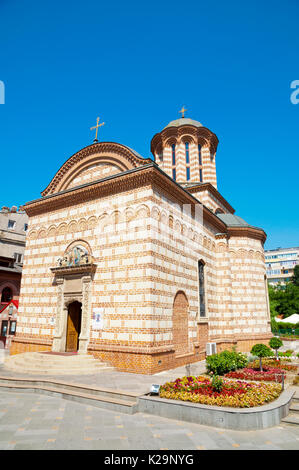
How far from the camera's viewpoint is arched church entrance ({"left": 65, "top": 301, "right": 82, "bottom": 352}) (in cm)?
1441

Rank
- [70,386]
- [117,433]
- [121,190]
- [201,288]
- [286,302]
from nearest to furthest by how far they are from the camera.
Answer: [117,433]
[70,386]
[121,190]
[201,288]
[286,302]

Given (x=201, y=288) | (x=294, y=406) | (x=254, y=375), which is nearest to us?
(x=294, y=406)

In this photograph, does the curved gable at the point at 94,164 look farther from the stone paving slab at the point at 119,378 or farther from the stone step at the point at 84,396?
the stone step at the point at 84,396

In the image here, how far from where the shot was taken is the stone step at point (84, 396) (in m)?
7.51

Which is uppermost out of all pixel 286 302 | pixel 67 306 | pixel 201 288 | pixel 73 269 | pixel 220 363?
pixel 73 269

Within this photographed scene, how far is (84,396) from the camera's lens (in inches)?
325

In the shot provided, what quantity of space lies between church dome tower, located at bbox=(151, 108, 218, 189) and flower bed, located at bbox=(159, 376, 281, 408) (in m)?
16.8

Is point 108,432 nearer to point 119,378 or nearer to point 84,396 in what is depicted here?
point 84,396

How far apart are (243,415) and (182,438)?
151 centimetres

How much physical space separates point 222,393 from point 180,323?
6.22 m

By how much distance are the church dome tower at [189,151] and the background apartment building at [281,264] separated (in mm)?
52391

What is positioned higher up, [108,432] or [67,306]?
[67,306]

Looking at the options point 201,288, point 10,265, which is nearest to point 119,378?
point 201,288

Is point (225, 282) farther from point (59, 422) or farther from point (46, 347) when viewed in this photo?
point (59, 422)
